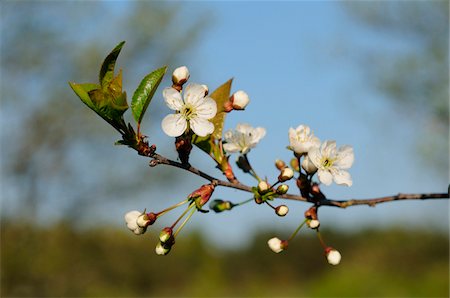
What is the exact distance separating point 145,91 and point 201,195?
0.58 feet

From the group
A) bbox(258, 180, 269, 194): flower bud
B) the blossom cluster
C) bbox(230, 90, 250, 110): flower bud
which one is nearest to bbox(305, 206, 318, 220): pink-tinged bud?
the blossom cluster

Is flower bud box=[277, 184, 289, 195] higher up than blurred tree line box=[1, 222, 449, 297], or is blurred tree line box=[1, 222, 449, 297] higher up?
blurred tree line box=[1, 222, 449, 297]

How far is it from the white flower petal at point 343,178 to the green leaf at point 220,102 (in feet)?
0.73

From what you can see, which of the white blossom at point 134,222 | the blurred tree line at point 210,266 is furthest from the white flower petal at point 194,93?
the blurred tree line at point 210,266

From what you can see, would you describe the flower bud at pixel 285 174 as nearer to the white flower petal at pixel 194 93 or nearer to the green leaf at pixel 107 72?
the white flower petal at pixel 194 93

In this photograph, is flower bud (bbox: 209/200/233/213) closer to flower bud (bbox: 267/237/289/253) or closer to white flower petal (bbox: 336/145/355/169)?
flower bud (bbox: 267/237/289/253)

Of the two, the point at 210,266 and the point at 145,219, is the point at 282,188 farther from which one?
the point at 210,266

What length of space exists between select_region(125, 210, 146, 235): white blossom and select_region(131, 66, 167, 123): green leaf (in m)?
0.19

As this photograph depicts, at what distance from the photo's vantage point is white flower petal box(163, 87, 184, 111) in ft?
3.10

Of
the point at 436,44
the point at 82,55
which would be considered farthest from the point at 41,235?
the point at 436,44

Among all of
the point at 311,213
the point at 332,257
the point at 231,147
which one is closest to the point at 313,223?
the point at 311,213

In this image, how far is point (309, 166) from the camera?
3.32 ft

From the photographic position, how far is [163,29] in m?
8.77

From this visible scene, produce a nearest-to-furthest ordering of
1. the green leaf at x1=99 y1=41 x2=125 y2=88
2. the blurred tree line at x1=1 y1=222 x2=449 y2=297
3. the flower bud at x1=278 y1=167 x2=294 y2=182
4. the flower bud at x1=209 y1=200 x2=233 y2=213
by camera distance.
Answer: the green leaf at x1=99 y1=41 x2=125 y2=88, the flower bud at x1=278 y1=167 x2=294 y2=182, the flower bud at x1=209 y1=200 x2=233 y2=213, the blurred tree line at x1=1 y1=222 x2=449 y2=297
